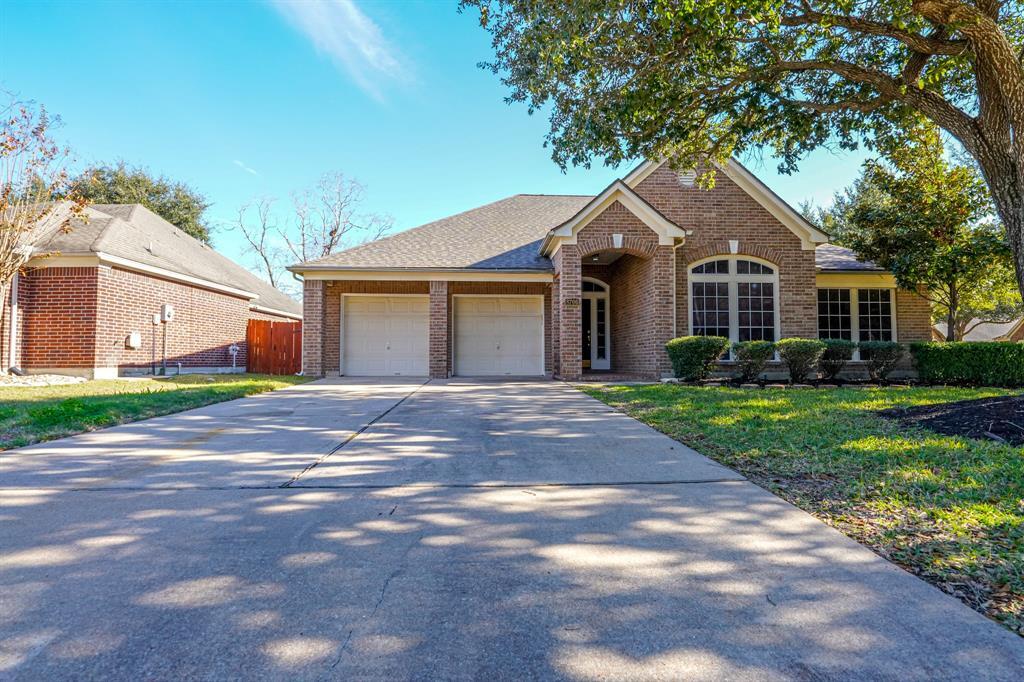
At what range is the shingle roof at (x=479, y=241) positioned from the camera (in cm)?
1420

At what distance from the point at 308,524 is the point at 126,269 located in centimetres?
1399

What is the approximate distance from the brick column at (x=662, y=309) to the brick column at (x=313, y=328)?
28.3 ft

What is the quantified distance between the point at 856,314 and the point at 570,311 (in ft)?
27.2

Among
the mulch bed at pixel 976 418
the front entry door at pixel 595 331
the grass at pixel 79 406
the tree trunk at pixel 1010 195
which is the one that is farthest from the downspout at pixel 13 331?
the tree trunk at pixel 1010 195

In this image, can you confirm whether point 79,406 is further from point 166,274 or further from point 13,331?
point 166,274

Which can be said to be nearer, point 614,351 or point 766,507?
point 766,507

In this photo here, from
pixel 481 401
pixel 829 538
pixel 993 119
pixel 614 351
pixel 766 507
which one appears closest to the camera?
pixel 829 538

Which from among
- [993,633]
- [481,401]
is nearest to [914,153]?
[481,401]

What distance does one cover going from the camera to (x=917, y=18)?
765 cm

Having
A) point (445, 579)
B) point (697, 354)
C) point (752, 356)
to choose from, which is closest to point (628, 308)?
point (697, 354)

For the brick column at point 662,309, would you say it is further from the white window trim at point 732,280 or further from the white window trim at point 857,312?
the white window trim at point 857,312

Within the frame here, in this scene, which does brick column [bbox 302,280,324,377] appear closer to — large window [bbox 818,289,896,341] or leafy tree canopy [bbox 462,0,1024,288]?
leafy tree canopy [bbox 462,0,1024,288]

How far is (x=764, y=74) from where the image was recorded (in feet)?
25.6

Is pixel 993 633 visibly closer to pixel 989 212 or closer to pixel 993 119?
pixel 993 119
